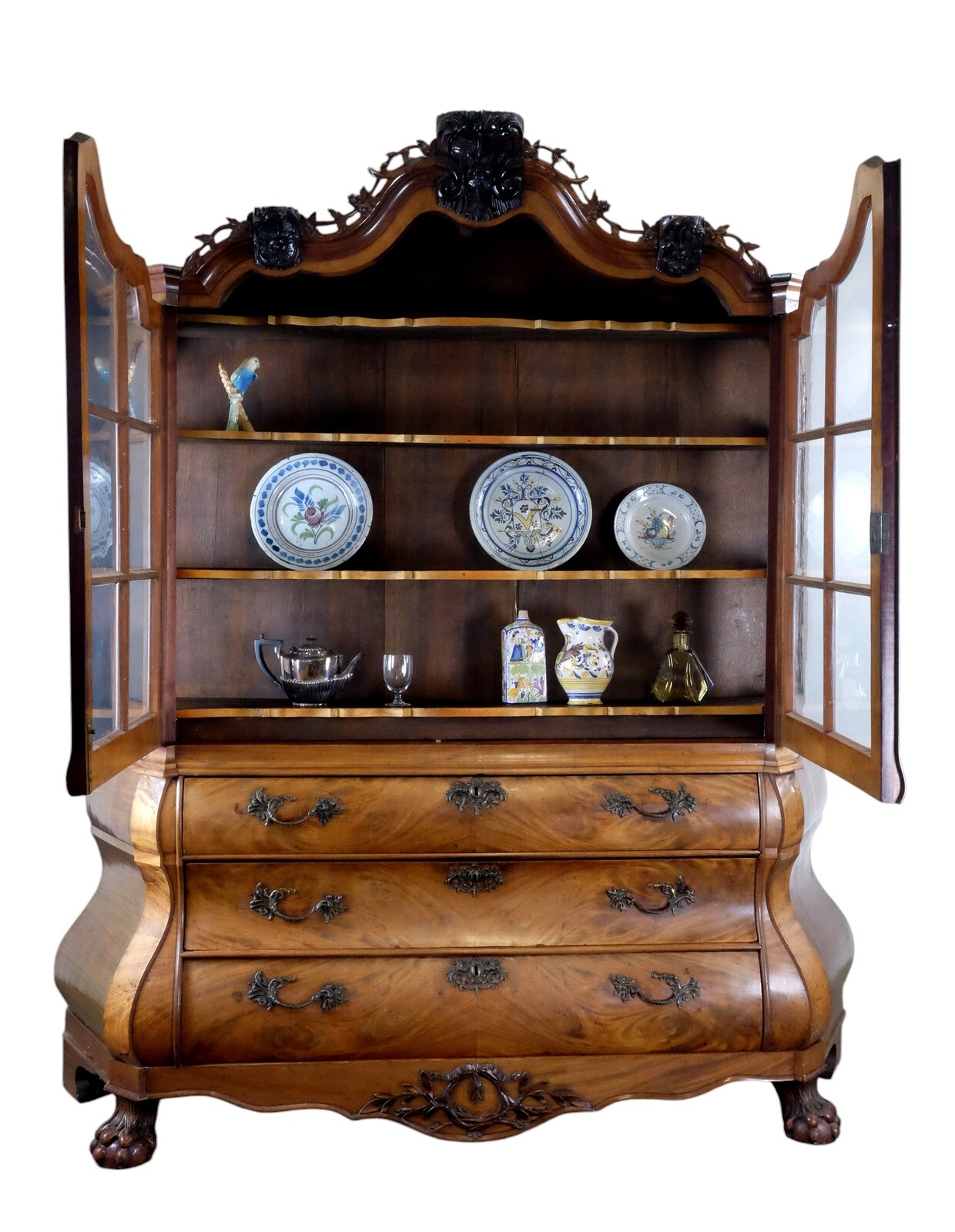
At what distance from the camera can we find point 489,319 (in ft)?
10.5

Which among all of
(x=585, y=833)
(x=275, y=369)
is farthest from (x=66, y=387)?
(x=585, y=833)

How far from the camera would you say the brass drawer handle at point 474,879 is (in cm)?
309

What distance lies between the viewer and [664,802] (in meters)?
3.10

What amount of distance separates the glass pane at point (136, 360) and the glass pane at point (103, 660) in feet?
1.52

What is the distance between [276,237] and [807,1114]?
2.51 m

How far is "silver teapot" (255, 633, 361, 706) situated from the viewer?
3262 mm

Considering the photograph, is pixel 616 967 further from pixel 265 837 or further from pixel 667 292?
pixel 667 292

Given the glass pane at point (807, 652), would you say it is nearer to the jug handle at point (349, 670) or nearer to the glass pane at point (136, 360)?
the jug handle at point (349, 670)

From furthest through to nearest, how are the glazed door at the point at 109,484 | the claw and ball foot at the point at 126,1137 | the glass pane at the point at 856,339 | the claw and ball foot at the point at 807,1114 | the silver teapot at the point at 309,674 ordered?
the silver teapot at the point at 309,674
the claw and ball foot at the point at 807,1114
the claw and ball foot at the point at 126,1137
the glass pane at the point at 856,339
the glazed door at the point at 109,484

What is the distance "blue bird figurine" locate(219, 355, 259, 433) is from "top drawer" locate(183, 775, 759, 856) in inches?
36.7

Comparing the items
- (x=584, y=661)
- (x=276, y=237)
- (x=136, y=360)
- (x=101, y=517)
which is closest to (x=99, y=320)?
(x=136, y=360)

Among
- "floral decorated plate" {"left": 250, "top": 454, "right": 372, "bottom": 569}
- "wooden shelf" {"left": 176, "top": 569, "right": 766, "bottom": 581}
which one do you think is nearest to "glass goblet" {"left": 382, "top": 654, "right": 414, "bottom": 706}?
"wooden shelf" {"left": 176, "top": 569, "right": 766, "bottom": 581}

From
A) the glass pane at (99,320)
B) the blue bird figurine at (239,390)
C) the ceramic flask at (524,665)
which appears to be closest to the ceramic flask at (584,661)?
the ceramic flask at (524,665)

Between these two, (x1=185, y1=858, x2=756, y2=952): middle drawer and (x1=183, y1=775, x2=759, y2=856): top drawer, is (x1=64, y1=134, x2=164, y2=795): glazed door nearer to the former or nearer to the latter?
(x1=183, y1=775, x2=759, y2=856): top drawer
